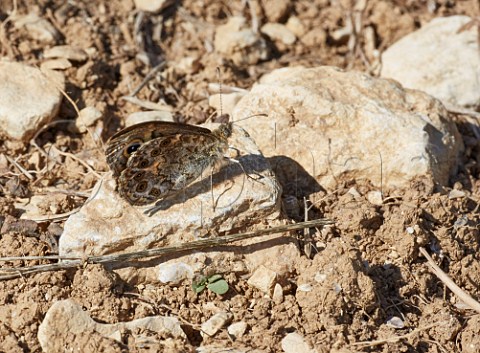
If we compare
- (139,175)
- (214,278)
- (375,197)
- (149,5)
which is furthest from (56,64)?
(375,197)

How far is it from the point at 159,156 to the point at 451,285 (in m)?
2.58

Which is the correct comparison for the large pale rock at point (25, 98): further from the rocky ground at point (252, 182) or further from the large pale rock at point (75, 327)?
the large pale rock at point (75, 327)

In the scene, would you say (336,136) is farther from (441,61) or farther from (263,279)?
(441,61)

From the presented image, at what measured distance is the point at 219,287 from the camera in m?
5.30

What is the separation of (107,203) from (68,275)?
65 centimetres

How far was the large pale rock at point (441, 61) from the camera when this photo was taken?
25.0 feet

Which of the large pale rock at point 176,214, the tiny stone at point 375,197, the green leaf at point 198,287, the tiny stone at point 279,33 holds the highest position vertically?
→ the tiny stone at point 279,33

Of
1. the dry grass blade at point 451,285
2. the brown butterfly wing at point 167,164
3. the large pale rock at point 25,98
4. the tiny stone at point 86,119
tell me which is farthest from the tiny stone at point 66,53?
the dry grass blade at point 451,285

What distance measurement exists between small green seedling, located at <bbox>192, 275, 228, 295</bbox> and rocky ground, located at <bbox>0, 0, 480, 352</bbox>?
0.06m

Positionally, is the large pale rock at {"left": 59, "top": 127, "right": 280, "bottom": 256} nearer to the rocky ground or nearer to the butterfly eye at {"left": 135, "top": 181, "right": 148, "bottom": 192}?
the rocky ground

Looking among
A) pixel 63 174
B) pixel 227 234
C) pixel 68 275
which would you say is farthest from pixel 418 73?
pixel 68 275

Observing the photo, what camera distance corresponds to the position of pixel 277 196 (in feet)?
18.5

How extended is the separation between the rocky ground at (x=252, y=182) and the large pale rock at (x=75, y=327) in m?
0.01

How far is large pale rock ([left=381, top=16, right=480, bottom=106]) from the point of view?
7.62m
